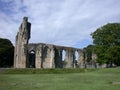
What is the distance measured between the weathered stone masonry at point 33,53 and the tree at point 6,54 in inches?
349

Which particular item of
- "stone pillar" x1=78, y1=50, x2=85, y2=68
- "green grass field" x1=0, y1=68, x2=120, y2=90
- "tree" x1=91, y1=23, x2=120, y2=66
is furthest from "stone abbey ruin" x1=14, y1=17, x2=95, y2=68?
"green grass field" x1=0, y1=68, x2=120, y2=90

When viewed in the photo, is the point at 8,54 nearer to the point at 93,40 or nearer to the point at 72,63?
the point at 72,63

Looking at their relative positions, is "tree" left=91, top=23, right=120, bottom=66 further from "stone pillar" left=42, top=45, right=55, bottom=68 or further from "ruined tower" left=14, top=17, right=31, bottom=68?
"ruined tower" left=14, top=17, right=31, bottom=68

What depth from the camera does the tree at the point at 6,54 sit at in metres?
85.5

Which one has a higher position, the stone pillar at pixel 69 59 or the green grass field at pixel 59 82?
the stone pillar at pixel 69 59

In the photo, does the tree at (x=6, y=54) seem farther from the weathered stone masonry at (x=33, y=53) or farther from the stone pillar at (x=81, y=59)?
the stone pillar at (x=81, y=59)

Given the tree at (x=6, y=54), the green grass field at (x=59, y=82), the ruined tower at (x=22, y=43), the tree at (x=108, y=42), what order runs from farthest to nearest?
1. the tree at (x=6, y=54)
2. the ruined tower at (x=22, y=43)
3. the tree at (x=108, y=42)
4. the green grass field at (x=59, y=82)

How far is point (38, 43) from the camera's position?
256 feet

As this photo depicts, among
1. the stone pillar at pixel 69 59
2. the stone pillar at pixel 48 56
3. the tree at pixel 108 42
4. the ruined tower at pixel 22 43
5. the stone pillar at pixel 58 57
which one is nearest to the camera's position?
the tree at pixel 108 42

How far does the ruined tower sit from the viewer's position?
7459 centimetres

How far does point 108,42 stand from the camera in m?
63.5

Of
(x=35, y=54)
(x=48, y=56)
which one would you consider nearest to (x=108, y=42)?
(x=48, y=56)

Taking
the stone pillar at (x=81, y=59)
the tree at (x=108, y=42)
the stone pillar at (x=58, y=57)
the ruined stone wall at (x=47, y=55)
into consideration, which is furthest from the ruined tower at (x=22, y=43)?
the tree at (x=108, y=42)

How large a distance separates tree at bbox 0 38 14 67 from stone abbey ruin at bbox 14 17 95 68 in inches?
349
